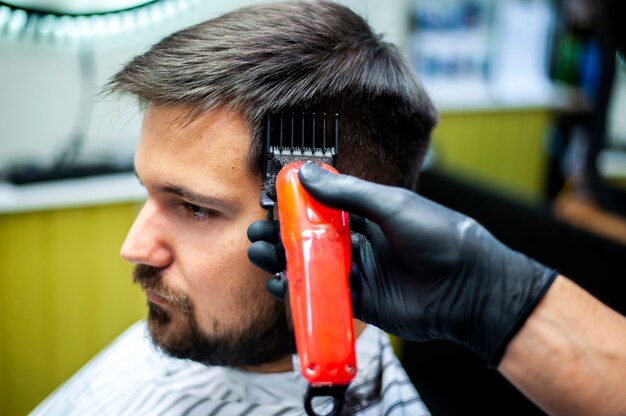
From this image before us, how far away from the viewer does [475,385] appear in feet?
6.24

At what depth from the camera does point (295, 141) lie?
1.04 m

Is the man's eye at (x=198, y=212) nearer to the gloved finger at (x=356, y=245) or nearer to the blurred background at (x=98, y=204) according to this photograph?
the blurred background at (x=98, y=204)

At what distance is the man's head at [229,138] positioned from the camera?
1.07 m

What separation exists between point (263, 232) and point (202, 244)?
231 mm

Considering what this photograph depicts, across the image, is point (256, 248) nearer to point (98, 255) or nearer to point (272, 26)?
point (272, 26)

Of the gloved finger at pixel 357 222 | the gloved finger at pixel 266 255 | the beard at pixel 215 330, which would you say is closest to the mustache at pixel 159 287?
the beard at pixel 215 330

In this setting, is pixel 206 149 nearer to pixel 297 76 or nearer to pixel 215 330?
pixel 297 76

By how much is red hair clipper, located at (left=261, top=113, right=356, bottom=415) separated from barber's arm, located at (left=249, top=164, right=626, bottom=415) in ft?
0.11

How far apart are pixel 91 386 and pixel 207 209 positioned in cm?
59

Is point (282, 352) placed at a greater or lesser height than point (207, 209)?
lesser

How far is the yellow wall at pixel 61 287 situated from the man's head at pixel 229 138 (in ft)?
3.09

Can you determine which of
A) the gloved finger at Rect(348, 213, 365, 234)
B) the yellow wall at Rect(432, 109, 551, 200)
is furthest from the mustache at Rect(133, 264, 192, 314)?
the yellow wall at Rect(432, 109, 551, 200)

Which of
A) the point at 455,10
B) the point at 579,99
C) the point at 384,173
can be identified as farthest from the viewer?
the point at 579,99

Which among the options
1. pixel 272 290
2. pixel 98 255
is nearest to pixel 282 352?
pixel 272 290
